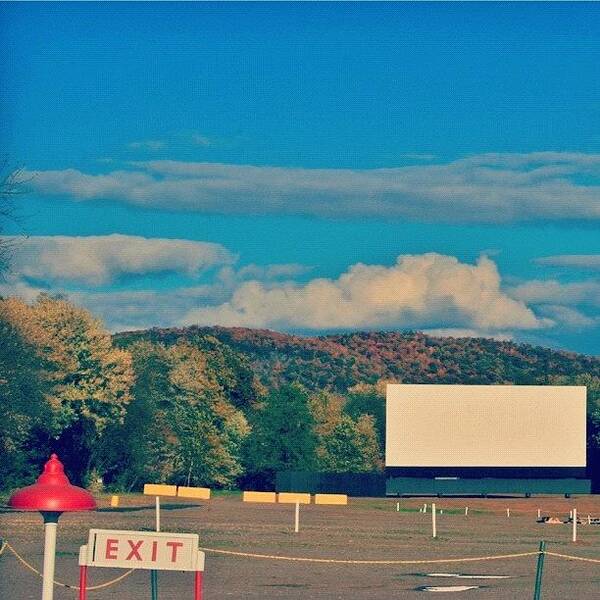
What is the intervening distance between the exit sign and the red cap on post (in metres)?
2.08

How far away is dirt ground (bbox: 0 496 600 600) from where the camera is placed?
104 ft

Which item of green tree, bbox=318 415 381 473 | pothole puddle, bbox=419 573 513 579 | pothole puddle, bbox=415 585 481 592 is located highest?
green tree, bbox=318 415 381 473

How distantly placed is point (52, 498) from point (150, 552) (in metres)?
2.49

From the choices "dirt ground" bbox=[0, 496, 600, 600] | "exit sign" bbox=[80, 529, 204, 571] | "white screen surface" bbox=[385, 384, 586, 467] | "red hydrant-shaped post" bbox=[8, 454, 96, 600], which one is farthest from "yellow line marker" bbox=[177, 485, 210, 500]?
"red hydrant-shaped post" bbox=[8, 454, 96, 600]

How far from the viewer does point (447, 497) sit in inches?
4316

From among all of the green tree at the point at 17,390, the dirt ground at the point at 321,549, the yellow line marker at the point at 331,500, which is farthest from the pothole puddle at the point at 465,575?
the yellow line marker at the point at 331,500

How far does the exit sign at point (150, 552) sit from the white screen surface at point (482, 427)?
292 feet

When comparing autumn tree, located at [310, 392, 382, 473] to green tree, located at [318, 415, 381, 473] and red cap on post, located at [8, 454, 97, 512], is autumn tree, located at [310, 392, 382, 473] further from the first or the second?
red cap on post, located at [8, 454, 97, 512]

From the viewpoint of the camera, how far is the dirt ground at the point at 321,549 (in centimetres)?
3158

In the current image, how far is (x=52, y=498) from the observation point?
47.1ft

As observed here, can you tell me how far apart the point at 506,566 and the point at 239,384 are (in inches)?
4137

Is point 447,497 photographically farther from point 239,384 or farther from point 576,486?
point 239,384

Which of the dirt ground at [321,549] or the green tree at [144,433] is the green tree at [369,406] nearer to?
the green tree at [144,433]

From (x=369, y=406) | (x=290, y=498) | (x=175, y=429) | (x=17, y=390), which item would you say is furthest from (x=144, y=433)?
(x=369, y=406)
